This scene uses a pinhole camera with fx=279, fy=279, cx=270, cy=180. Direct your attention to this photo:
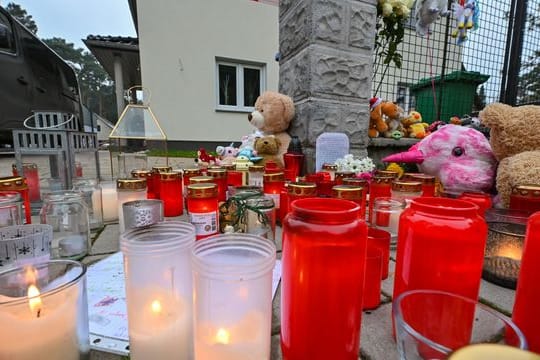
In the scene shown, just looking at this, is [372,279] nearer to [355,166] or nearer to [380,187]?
[380,187]

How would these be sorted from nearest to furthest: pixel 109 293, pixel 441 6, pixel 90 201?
pixel 109 293 → pixel 90 201 → pixel 441 6

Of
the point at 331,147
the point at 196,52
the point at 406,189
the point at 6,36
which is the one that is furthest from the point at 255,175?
the point at 196,52

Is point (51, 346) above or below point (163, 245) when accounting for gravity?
below

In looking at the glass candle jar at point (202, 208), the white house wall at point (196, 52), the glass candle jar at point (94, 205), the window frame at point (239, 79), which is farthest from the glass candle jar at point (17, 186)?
the window frame at point (239, 79)

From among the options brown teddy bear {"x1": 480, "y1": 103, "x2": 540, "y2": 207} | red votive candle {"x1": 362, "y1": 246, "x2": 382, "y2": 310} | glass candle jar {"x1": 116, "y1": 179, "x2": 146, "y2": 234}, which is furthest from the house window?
red votive candle {"x1": 362, "y1": 246, "x2": 382, "y2": 310}

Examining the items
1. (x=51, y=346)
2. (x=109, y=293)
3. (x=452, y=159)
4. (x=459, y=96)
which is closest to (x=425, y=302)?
(x=51, y=346)

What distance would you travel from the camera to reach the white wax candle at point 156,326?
1.27 feet

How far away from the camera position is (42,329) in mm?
340

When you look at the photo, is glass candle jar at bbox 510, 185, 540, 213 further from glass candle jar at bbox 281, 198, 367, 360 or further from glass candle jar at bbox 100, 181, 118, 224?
glass candle jar at bbox 100, 181, 118, 224

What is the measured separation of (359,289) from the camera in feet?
1.28

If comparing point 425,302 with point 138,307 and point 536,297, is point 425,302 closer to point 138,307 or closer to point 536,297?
point 536,297

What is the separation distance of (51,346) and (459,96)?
3641mm

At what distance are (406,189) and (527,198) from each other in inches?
10.9

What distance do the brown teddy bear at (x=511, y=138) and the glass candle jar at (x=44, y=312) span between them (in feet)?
3.90
